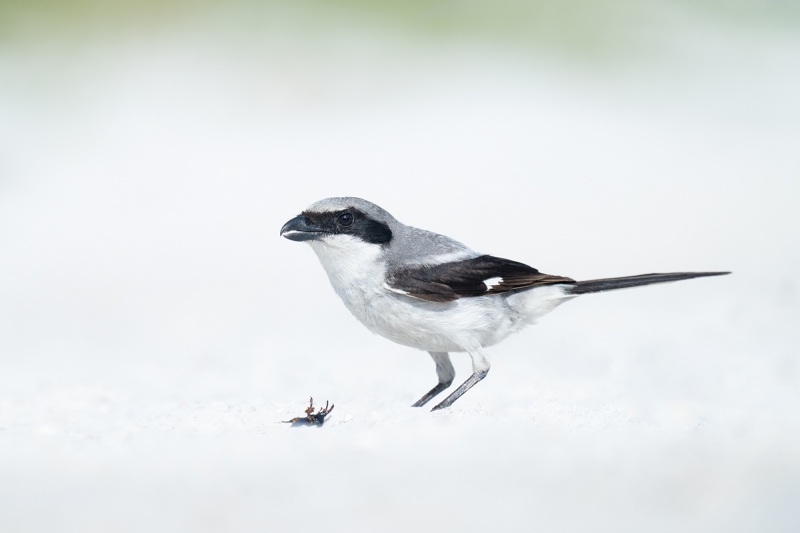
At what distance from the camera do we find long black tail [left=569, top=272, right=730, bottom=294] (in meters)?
5.16

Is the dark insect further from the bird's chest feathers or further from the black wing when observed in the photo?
the black wing

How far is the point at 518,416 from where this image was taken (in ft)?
16.6

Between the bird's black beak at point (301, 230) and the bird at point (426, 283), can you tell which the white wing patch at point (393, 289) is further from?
the bird's black beak at point (301, 230)

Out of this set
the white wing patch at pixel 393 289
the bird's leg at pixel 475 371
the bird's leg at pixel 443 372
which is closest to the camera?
the white wing patch at pixel 393 289

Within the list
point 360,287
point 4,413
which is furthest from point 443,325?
point 4,413

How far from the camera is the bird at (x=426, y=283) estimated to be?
5000mm

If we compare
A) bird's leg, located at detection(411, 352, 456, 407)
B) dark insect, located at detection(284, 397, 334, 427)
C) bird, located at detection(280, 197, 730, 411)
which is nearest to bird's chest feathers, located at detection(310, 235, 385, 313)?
bird, located at detection(280, 197, 730, 411)

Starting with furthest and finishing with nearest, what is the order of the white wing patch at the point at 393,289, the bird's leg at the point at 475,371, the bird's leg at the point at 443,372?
the bird's leg at the point at 443,372, the bird's leg at the point at 475,371, the white wing patch at the point at 393,289

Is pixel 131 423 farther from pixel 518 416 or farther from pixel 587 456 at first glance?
pixel 587 456

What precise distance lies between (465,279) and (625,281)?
0.77 metres

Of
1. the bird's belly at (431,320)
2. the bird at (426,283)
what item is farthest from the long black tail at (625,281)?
the bird's belly at (431,320)

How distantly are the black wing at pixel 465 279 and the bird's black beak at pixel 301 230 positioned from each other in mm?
410

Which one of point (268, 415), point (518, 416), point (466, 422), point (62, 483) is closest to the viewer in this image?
point (62, 483)

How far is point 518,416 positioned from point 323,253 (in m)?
1.19
